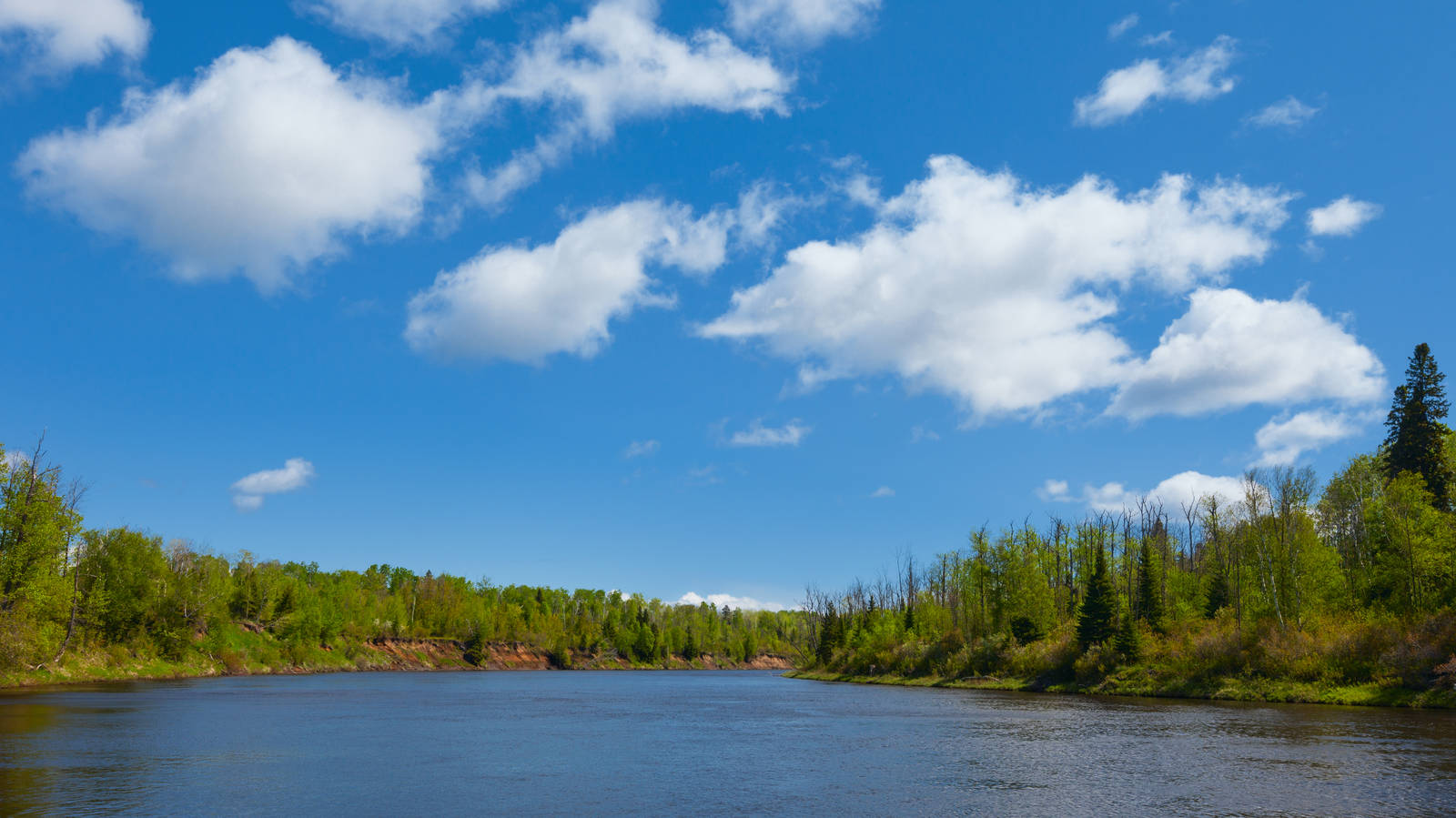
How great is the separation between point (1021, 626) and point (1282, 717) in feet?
170

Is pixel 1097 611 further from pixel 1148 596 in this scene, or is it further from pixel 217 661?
pixel 217 661

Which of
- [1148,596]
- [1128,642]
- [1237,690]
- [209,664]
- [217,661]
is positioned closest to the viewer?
[1237,690]

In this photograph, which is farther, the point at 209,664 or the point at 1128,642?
the point at 209,664

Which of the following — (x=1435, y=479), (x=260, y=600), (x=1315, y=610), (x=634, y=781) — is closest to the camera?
Answer: (x=634, y=781)

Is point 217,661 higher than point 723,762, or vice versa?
point 723,762

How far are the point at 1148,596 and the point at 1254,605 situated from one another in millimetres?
13176

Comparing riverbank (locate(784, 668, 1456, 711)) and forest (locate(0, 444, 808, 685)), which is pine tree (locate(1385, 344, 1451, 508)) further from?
forest (locate(0, 444, 808, 685))

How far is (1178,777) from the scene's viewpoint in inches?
1265

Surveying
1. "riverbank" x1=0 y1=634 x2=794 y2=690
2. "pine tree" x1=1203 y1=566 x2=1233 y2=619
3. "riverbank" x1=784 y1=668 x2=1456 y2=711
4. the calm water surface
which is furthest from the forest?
"pine tree" x1=1203 y1=566 x2=1233 y2=619

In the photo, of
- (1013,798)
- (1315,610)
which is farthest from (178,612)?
(1315,610)

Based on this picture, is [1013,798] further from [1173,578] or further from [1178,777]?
[1173,578]

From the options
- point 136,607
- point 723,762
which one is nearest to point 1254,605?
point 723,762

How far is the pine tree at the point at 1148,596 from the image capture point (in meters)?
96.8

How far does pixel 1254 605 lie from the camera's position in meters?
86.6
